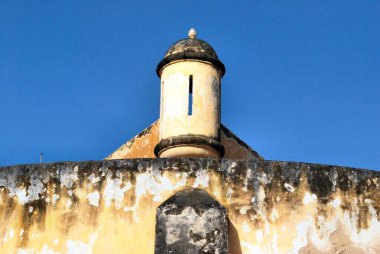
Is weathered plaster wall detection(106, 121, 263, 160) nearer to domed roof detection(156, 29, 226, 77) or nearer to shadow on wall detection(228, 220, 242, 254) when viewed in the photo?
domed roof detection(156, 29, 226, 77)

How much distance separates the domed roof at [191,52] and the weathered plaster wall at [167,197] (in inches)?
104

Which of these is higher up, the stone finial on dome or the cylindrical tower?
the stone finial on dome

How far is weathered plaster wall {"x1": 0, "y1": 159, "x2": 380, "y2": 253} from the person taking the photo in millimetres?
6590

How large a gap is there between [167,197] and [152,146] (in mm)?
5278

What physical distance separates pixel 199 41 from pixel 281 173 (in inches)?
123

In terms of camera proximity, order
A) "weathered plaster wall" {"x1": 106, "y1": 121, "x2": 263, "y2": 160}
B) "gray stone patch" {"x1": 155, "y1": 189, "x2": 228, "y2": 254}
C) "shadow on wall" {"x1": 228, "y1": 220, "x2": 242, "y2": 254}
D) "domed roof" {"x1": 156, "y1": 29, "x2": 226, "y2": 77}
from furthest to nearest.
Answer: "weathered plaster wall" {"x1": 106, "y1": 121, "x2": 263, "y2": 160}
"domed roof" {"x1": 156, "y1": 29, "x2": 226, "y2": 77}
"shadow on wall" {"x1": 228, "y1": 220, "x2": 242, "y2": 254}
"gray stone patch" {"x1": 155, "y1": 189, "x2": 228, "y2": 254}

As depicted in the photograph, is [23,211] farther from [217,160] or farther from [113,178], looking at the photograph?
[217,160]

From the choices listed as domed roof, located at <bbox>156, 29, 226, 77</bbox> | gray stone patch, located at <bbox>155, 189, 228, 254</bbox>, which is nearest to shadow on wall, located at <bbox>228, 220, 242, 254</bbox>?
gray stone patch, located at <bbox>155, 189, 228, 254</bbox>

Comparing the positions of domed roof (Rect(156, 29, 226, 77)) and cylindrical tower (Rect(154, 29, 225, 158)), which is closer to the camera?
cylindrical tower (Rect(154, 29, 225, 158))

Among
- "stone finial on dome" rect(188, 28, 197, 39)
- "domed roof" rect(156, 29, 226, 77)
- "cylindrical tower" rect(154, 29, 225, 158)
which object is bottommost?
"cylindrical tower" rect(154, 29, 225, 158)

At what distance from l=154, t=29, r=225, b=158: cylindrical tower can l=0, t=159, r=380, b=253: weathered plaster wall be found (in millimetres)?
1845

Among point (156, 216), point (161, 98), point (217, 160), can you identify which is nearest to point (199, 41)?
point (161, 98)

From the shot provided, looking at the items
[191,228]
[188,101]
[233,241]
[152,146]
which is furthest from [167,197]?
[152,146]

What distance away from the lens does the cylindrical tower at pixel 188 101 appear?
8.66 meters
